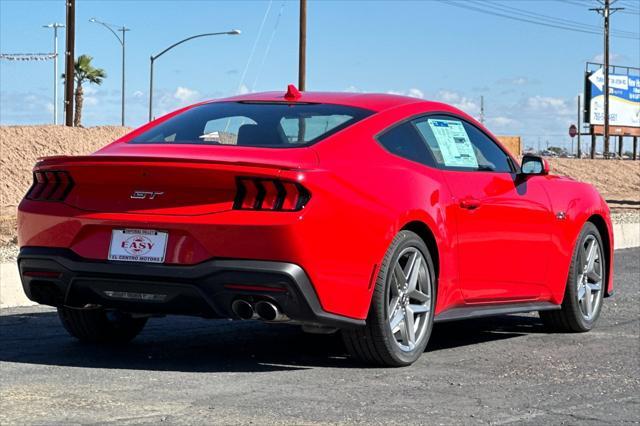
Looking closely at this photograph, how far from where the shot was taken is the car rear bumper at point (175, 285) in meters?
6.06

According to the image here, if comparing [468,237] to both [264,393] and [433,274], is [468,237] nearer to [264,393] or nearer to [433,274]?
[433,274]

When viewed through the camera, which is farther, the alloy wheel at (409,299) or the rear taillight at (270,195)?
the alloy wheel at (409,299)

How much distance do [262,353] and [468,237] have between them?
1390 mm

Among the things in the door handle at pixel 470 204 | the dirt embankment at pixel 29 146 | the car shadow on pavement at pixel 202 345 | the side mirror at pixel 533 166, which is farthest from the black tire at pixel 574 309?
the dirt embankment at pixel 29 146

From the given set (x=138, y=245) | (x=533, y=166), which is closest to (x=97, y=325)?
(x=138, y=245)

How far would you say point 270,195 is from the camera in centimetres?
611

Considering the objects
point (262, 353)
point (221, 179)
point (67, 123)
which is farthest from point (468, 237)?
point (67, 123)

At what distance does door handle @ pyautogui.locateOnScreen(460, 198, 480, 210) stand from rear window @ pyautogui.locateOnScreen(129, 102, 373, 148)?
809 millimetres

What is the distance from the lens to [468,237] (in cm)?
735

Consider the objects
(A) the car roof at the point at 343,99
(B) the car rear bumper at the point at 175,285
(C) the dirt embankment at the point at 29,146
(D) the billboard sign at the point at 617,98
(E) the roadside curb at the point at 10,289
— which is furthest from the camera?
(D) the billboard sign at the point at 617,98

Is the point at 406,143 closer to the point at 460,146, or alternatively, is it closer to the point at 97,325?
the point at 460,146

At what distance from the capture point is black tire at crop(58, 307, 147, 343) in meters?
7.32

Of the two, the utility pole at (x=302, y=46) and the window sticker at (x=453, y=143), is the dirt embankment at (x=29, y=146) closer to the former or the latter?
the utility pole at (x=302, y=46)

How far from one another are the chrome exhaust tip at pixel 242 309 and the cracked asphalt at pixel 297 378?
335 mm
